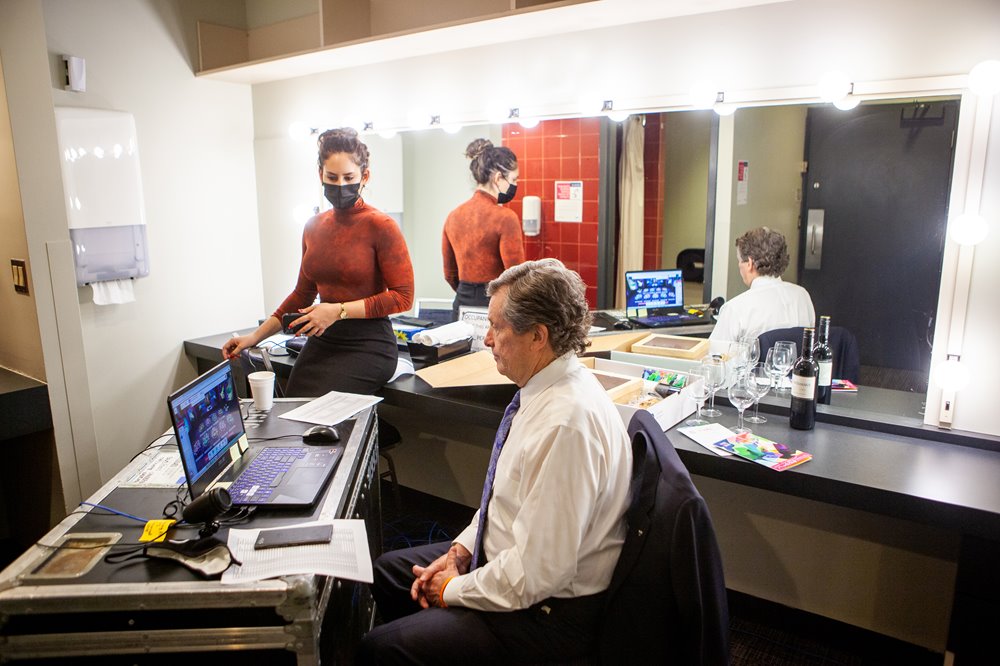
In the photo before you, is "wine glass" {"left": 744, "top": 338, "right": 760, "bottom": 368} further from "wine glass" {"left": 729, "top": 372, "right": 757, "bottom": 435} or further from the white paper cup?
the white paper cup

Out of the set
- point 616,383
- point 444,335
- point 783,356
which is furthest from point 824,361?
point 444,335

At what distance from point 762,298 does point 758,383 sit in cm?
59

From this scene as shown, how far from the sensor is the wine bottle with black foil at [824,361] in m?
2.25

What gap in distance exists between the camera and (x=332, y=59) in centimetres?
312

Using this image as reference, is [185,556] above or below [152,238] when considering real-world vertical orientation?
below

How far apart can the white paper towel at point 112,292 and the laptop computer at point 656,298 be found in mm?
2402

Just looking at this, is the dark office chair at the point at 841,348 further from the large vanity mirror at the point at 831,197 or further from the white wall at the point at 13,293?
the white wall at the point at 13,293

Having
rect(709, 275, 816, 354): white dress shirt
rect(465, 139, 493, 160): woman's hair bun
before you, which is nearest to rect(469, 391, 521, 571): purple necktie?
rect(709, 275, 816, 354): white dress shirt

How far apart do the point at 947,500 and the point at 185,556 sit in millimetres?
1758

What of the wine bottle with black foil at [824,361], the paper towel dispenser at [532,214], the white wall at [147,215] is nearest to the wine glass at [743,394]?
the wine bottle with black foil at [824,361]

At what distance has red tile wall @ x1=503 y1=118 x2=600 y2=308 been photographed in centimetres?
320

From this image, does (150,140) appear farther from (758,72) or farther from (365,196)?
(758,72)

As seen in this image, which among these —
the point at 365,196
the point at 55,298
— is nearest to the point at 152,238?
the point at 55,298

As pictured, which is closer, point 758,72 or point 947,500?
point 947,500
